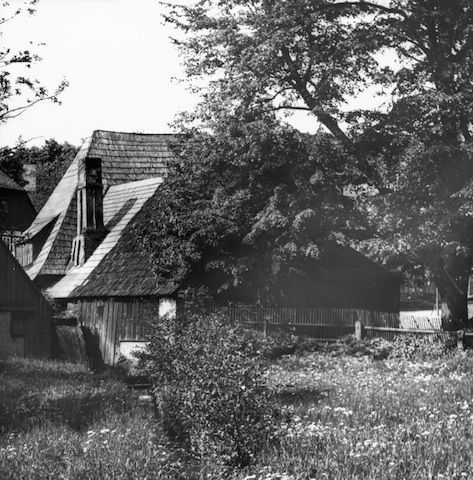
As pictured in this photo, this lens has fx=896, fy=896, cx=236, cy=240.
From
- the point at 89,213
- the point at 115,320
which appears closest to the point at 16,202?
the point at 89,213

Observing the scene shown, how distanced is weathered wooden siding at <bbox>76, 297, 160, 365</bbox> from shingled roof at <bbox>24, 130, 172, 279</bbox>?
15.8 feet

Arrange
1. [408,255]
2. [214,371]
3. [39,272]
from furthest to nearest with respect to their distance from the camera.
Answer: [39,272], [408,255], [214,371]

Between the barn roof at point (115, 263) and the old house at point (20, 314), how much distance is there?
7.77 ft

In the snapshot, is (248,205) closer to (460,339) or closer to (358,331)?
(358,331)

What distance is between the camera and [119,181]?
38469mm

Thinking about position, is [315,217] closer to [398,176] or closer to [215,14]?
[398,176]

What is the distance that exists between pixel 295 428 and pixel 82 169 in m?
24.8

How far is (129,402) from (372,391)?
4373mm

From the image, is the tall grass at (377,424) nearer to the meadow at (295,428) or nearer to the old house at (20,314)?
the meadow at (295,428)

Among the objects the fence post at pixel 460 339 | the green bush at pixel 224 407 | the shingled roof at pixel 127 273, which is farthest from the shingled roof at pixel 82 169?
the green bush at pixel 224 407

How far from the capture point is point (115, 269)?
30.8 m

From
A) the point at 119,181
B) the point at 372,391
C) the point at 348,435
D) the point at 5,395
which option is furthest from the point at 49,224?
the point at 348,435

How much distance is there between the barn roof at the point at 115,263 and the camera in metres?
29.5

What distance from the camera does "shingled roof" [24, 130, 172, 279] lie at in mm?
35219
